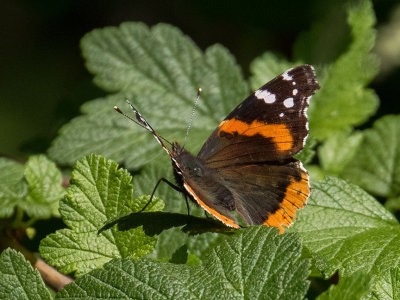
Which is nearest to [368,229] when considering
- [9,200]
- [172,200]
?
[172,200]

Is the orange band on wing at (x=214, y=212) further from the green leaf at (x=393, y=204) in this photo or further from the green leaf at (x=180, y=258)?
the green leaf at (x=393, y=204)

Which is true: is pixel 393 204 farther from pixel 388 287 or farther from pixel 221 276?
pixel 221 276

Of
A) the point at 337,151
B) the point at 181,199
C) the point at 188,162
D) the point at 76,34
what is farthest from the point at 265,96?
the point at 76,34

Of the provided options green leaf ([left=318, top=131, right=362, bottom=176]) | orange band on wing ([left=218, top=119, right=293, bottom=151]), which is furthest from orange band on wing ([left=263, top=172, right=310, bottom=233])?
green leaf ([left=318, top=131, right=362, bottom=176])

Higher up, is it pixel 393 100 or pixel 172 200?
pixel 393 100

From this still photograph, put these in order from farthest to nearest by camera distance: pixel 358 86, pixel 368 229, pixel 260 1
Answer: pixel 260 1 < pixel 358 86 < pixel 368 229

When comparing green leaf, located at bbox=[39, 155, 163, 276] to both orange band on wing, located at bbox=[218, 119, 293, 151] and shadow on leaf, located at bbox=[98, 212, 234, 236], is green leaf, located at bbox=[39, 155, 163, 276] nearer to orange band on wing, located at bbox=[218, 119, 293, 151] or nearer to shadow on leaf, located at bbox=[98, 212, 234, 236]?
shadow on leaf, located at bbox=[98, 212, 234, 236]

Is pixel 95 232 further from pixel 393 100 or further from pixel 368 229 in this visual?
pixel 393 100
